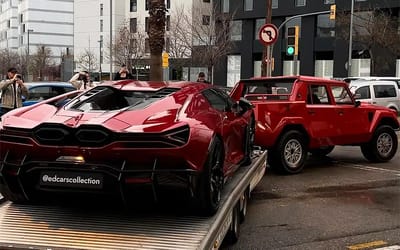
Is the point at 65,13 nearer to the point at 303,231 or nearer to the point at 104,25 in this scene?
the point at 104,25

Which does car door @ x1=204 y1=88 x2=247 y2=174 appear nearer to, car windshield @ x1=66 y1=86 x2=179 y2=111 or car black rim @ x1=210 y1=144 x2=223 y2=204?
car black rim @ x1=210 y1=144 x2=223 y2=204

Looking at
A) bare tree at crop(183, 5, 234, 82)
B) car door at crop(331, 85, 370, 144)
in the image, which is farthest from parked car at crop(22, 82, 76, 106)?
bare tree at crop(183, 5, 234, 82)

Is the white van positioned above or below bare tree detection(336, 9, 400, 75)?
below

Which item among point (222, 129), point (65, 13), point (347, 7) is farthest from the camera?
point (65, 13)

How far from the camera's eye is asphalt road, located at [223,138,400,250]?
5941 millimetres

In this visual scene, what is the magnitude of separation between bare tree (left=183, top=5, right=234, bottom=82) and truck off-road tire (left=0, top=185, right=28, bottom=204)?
39.7 metres

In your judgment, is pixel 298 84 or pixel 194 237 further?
pixel 298 84

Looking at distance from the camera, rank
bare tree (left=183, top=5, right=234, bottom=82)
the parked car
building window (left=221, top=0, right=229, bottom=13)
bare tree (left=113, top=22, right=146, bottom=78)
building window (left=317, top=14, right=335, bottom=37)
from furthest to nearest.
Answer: building window (left=221, top=0, right=229, bottom=13) → bare tree (left=113, top=22, right=146, bottom=78) → building window (left=317, top=14, right=335, bottom=37) → bare tree (left=183, top=5, right=234, bottom=82) → the parked car

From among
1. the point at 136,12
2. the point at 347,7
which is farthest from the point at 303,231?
the point at 136,12

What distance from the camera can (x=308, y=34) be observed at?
5256 centimetres

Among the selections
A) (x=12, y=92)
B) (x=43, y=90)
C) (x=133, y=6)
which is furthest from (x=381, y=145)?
(x=133, y=6)

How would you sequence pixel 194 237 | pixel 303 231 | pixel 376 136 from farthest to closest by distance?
pixel 376 136, pixel 303 231, pixel 194 237

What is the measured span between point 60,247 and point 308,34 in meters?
50.9

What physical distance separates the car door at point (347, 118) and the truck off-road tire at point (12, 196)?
680 cm
